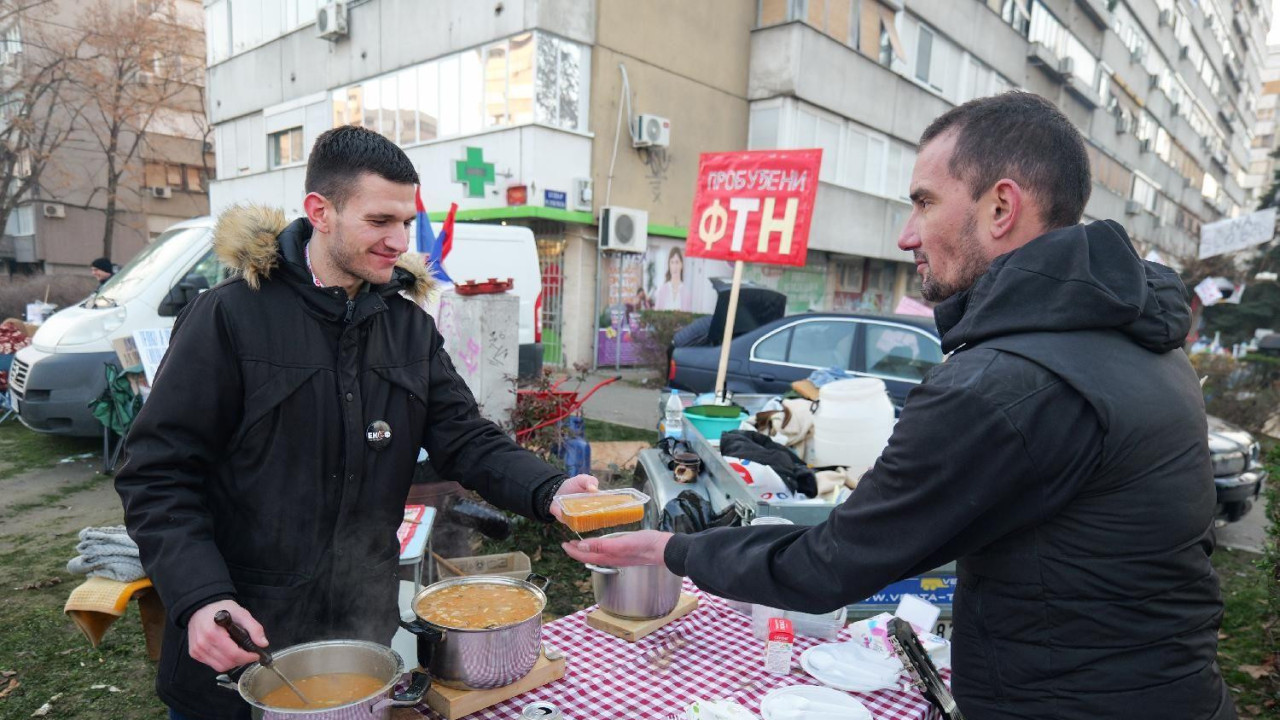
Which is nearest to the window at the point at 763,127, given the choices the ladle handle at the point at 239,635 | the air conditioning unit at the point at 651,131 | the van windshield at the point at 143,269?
the air conditioning unit at the point at 651,131

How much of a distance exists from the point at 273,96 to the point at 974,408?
73.3 ft

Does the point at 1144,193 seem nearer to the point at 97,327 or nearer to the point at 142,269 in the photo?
the point at 142,269

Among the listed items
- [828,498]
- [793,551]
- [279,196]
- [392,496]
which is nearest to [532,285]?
[828,498]

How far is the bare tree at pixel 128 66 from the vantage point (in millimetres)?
23000

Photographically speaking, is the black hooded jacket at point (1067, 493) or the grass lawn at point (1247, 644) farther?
the grass lawn at point (1247, 644)

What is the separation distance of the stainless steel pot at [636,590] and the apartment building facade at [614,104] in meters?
11.6

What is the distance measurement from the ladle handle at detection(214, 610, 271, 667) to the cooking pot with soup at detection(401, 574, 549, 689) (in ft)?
1.28

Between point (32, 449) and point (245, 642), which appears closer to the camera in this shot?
point (245, 642)

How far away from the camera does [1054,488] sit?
4.49ft

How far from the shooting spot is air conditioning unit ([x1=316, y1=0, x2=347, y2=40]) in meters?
16.3

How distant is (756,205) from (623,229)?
822 cm

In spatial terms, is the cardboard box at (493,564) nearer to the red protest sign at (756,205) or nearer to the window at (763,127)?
the red protest sign at (756,205)

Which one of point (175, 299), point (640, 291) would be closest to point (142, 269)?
point (175, 299)

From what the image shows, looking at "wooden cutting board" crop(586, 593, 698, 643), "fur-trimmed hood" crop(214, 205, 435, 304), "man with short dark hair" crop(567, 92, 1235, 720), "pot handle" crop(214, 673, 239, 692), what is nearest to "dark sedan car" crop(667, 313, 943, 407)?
"wooden cutting board" crop(586, 593, 698, 643)
